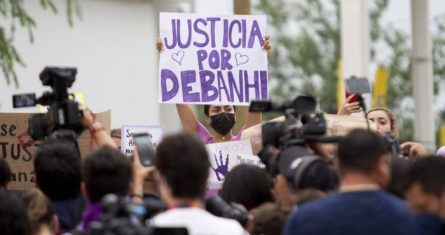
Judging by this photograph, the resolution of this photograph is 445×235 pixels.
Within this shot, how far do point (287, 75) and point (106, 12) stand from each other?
2420cm

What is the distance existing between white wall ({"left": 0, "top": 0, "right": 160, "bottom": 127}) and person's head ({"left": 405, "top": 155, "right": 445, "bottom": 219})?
1517 centimetres

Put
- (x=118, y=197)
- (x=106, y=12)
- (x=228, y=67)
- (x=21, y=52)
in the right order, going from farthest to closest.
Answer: (x=106, y=12) < (x=21, y=52) < (x=228, y=67) < (x=118, y=197)

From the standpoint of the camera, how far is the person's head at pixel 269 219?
27.1ft

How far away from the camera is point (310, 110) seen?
834cm

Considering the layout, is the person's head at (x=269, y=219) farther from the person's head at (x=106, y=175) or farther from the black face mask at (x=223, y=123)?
the black face mask at (x=223, y=123)

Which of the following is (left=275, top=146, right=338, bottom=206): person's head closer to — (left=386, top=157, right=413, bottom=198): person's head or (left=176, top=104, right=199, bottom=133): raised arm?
(left=386, top=157, right=413, bottom=198): person's head

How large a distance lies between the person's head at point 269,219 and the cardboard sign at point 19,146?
2.64 meters

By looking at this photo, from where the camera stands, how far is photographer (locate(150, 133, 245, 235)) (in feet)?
23.2

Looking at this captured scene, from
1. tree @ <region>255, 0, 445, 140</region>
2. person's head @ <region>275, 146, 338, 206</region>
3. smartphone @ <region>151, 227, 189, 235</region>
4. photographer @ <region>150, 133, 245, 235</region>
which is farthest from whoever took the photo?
tree @ <region>255, 0, 445, 140</region>

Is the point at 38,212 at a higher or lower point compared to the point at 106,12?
lower

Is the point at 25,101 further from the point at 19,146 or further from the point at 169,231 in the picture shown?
the point at 19,146

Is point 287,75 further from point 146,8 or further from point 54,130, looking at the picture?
point 54,130

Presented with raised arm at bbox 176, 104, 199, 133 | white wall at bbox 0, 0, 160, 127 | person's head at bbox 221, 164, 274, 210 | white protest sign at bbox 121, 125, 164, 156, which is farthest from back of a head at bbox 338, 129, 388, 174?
white wall at bbox 0, 0, 160, 127

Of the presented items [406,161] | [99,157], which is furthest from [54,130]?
[406,161]
